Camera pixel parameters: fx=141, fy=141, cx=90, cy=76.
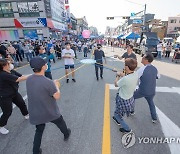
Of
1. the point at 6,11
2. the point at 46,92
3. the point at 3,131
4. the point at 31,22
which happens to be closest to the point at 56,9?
the point at 31,22

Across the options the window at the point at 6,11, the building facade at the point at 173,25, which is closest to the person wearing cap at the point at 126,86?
the window at the point at 6,11

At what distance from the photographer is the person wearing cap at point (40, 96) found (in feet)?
7.41

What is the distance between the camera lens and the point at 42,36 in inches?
1148

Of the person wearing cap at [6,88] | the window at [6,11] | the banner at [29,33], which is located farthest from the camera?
the banner at [29,33]

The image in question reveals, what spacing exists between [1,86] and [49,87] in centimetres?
A: 164

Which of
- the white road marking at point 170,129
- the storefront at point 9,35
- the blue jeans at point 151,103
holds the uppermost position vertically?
the storefront at point 9,35

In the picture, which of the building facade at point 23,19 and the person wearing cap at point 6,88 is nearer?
the person wearing cap at point 6,88

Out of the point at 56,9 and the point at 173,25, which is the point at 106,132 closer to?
the point at 56,9

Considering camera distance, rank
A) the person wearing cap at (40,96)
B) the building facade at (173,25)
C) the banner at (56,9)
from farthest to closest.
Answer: the building facade at (173,25) → the banner at (56,9) → the person wearing cap at (40,96)

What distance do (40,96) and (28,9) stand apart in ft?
103

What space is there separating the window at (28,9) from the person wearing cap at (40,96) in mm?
30512

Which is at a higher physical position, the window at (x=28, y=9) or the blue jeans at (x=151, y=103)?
the window at (x=28, y=9)

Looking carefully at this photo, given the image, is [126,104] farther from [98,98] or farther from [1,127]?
[1,127]

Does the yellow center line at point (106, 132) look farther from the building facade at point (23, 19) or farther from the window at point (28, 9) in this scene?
the window at point (28, 9)
